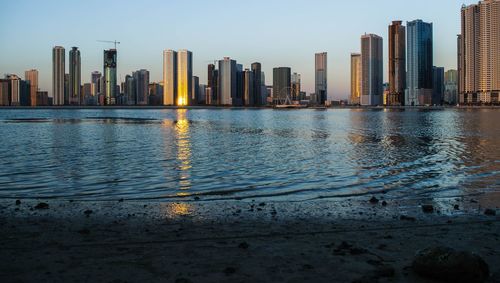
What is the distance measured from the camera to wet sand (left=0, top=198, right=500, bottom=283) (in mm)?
8500

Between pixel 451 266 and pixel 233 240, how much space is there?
183 inches

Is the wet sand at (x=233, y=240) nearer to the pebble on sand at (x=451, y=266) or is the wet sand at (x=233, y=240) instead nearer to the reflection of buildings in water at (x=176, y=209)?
the reflection of buildings in water at (x=176, y=209)

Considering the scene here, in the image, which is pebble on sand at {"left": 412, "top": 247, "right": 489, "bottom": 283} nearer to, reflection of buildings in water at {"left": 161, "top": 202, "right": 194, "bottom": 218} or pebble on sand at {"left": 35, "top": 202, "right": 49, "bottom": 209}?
reflection of buildings in water at {"left": 161, "top": 202, "right": 194, "bottom": 218}

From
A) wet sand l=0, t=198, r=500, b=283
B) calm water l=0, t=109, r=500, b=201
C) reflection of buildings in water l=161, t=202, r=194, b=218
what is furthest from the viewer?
calm water l=0, t=109, r=500, b=201

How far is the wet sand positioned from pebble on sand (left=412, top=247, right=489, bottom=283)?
0.20 meters

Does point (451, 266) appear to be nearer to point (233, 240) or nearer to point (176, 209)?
point (233, 240)

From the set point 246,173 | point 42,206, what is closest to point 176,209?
point 42,206

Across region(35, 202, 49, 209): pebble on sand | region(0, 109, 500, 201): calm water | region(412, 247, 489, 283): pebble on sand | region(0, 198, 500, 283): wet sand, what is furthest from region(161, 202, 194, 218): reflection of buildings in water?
region(412, 247, 489, 283): pebble on sand

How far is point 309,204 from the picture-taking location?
16.0 metres

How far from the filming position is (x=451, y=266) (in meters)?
7.79

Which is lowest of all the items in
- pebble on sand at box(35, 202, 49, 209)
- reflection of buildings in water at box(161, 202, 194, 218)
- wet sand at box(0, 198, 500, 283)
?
wet sand at box(0, 198, 500, 283)

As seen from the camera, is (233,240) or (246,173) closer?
(233,240)

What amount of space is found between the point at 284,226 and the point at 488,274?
17.0 feet

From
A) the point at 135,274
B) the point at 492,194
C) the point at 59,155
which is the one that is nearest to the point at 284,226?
the point at 135,274
